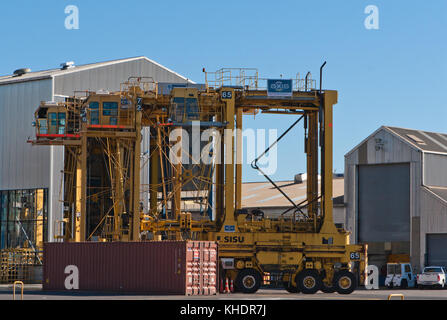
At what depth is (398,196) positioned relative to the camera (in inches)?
2643

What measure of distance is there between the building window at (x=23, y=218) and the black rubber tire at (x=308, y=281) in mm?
22855

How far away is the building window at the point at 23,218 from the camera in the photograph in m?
60.9

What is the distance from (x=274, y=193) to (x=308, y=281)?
39.1 metres

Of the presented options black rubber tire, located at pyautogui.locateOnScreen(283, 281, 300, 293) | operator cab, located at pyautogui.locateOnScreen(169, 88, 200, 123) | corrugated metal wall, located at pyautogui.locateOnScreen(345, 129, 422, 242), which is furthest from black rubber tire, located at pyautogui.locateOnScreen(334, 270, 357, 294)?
corrugated metal wall, located at pyautogui.locateOnScreen(345, 129, 422, 242)

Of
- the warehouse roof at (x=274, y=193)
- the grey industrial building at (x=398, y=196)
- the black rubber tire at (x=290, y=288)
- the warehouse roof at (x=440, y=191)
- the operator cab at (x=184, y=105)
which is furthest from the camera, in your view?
the warehouse roof at (x=274, y=193)

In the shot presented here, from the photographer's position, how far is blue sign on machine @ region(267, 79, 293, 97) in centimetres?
4709

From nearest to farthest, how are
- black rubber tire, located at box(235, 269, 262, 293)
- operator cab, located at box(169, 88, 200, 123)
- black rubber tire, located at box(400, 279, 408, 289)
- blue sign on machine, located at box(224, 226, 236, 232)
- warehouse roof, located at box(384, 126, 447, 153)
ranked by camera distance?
black rubber tire, located at box(235, 269, 262, 293) < blue sign on machine, located at box(224, 226, 236, 232) < operator cab, located at box(169, 88, 200, 123) < black rubber tire, located at box(400, 279, 408, 289) < warehouse roof, located at box(384, 126, 447, 153)

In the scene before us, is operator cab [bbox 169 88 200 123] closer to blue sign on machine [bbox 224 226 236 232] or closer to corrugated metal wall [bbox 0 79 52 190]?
blue sign on machine [bbox 224 226 236 232]

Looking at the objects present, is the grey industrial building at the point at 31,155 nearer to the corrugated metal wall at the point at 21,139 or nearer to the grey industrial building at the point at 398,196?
the corrugated metal wall at the point at 21,139

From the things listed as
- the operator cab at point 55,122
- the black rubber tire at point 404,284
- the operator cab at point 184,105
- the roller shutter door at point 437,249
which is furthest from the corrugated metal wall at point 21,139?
the roller shutter door at point 437,249

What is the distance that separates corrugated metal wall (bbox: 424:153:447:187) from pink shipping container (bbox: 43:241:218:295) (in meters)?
28.8

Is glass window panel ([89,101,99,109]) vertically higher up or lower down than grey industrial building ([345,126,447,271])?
higher up

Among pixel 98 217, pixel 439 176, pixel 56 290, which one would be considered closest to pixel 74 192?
pixel 98 217

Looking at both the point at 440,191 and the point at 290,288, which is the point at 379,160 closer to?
the point at 440,191
